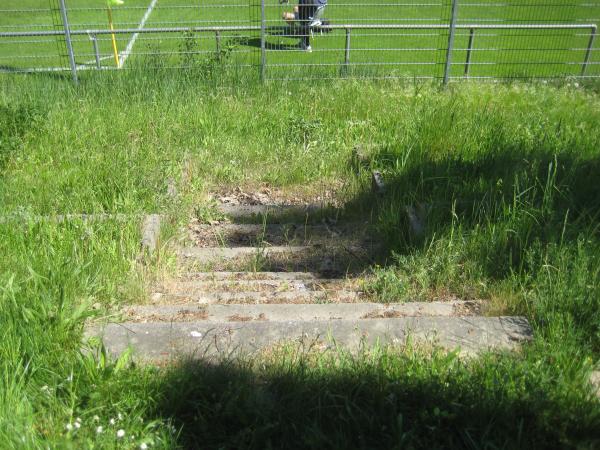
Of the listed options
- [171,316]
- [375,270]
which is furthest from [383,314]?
[171,316]

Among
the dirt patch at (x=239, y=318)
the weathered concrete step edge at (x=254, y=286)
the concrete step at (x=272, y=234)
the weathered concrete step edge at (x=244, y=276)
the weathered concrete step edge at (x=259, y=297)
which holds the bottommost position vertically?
the concrete step at (x=272, y=234)

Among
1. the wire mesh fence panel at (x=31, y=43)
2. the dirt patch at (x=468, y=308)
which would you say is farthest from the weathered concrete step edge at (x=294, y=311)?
the wire mesh fence panel at (x=31, y=43)

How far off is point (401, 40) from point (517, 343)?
12.1 meters

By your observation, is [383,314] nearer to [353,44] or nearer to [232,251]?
[232,251]

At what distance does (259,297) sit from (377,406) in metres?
1.38

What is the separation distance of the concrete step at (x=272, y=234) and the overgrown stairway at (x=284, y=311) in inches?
1.3

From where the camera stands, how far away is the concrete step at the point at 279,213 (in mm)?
5078

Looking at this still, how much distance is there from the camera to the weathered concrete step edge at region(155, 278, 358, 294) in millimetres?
3598

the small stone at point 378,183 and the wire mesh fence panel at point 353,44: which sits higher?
the wire mesh fence panel at point 353,44

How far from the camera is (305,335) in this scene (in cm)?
271

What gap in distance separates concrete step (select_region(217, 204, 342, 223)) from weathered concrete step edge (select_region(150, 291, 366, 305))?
5.00ft

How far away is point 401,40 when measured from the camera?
13555 mm

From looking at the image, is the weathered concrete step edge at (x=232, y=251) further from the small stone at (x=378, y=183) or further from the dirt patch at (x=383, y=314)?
the dirt patch at (x=383, y=314)

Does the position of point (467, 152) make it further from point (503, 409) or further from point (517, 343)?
point (503, 409)
